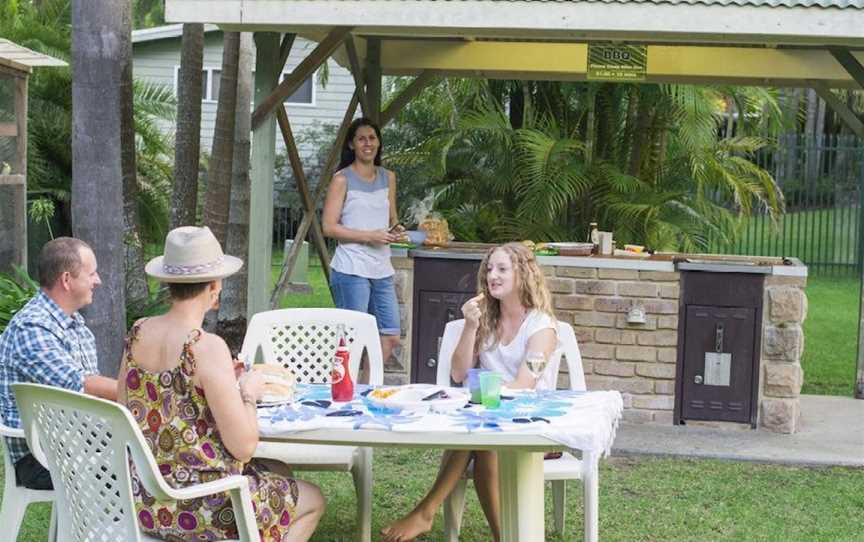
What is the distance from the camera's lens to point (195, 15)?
24.5ft

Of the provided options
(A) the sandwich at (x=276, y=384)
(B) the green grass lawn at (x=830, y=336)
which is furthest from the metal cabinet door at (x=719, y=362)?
→ (A) the sandwich at (x=276, y=384)

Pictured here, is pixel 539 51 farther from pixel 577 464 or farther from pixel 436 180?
pixel 577 464

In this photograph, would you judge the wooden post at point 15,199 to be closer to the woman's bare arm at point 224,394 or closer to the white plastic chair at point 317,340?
the white plastic chair at point 317,340

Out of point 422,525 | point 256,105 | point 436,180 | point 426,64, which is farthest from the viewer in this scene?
point 436,180

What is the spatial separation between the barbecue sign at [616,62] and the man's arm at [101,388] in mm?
5469

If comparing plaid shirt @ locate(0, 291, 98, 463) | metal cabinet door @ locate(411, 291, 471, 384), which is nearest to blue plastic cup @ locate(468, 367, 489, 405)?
plaid shirt @ locate(0, 291, 98, 463)

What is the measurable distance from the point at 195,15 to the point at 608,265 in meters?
2.89

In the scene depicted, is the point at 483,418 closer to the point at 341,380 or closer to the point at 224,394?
the point at 341,380

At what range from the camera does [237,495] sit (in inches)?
167

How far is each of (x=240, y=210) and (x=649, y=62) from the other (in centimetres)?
389

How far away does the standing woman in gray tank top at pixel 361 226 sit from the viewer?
798cm

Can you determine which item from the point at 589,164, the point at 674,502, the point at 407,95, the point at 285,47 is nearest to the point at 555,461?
the point at 674,502

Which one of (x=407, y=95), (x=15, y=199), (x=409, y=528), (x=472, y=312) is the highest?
(x=407, y=95)

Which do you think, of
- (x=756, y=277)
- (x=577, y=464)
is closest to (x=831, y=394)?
(x=756, y=277)
